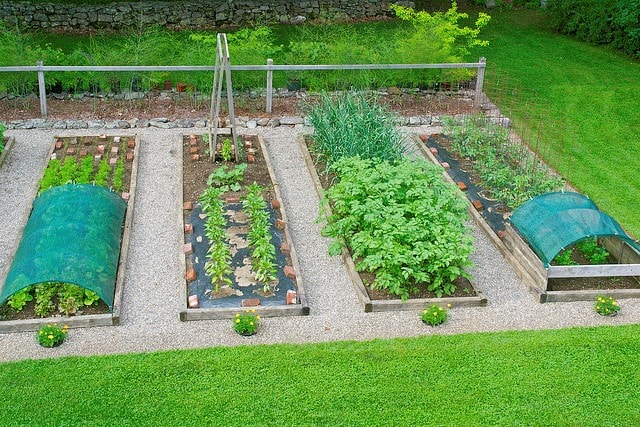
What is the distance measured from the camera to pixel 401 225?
8688 millimetres

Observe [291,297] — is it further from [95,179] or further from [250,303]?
[95,179]

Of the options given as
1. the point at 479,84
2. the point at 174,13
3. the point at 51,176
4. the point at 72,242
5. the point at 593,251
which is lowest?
the point at 51,176

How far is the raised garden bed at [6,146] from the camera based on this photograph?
11797 mm

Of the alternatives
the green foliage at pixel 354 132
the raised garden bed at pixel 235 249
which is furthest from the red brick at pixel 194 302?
the green foliage at pixel 354 132

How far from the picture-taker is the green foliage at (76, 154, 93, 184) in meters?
11.0

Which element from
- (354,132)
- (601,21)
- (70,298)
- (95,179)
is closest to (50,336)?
(70,298)

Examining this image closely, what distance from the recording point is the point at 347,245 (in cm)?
938

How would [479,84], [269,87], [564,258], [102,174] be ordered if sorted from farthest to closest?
[479,84], [269,87], [102,174], [564,258]

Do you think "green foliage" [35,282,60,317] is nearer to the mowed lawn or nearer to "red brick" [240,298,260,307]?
"red brick" [240,298,260,307]

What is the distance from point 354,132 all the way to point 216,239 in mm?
2852

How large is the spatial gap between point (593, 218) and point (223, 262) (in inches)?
161

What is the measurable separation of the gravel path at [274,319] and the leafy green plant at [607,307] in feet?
0.21

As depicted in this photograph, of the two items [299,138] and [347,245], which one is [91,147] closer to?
[299,138]

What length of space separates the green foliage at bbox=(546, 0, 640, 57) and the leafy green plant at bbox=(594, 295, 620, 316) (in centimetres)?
1123
